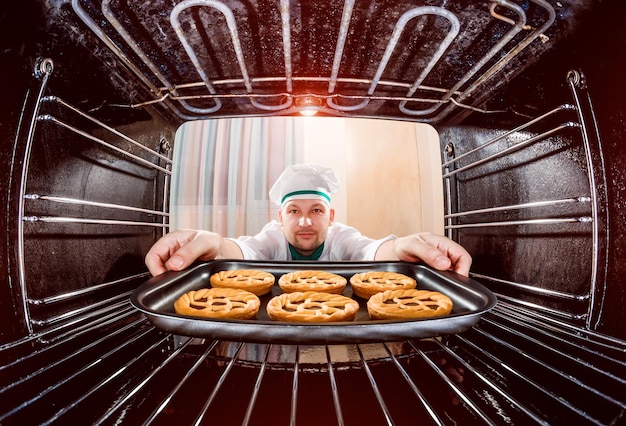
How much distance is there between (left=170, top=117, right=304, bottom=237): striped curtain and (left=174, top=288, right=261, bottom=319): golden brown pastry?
123 inches

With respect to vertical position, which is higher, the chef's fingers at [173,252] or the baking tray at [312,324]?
the chef's fingers at [173,252]

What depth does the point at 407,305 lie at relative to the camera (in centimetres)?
107

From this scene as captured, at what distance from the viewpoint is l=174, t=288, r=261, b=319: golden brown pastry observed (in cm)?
99

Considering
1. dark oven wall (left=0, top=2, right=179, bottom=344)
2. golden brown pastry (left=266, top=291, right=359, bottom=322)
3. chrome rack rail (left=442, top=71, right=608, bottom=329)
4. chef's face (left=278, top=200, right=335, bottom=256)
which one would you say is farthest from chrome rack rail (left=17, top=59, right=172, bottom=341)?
chef's face (left=278, top=200, right=335, bottom=256)

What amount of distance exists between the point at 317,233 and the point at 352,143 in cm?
217

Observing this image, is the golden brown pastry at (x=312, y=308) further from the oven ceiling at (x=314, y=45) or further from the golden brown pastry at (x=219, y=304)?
the oven ceiling at (x=314, y=45)

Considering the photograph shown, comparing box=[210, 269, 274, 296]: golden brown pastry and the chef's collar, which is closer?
box=[210, 269, 274, 296]: golden brown pastry

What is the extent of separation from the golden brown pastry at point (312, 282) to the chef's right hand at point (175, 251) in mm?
357

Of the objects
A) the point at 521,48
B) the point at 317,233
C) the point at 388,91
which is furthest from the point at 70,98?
the point at 317,233

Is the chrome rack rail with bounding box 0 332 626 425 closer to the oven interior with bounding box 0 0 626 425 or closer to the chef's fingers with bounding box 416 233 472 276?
the oven interior with bounding box 0 0 626 425

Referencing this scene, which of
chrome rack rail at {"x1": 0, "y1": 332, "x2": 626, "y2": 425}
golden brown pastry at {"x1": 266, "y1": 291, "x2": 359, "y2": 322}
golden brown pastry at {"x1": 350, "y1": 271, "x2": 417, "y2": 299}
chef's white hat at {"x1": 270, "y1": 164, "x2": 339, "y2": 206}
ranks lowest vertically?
chrome rack rail at {"x1": 0, "y1": 332, "x2": 626, "y2": 425}

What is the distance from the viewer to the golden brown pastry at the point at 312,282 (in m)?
1.27

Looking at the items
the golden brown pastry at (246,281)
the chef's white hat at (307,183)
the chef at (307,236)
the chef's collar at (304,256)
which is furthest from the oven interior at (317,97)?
the chef's collar at (304,256)

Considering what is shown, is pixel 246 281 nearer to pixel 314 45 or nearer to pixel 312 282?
pixel 312 282
